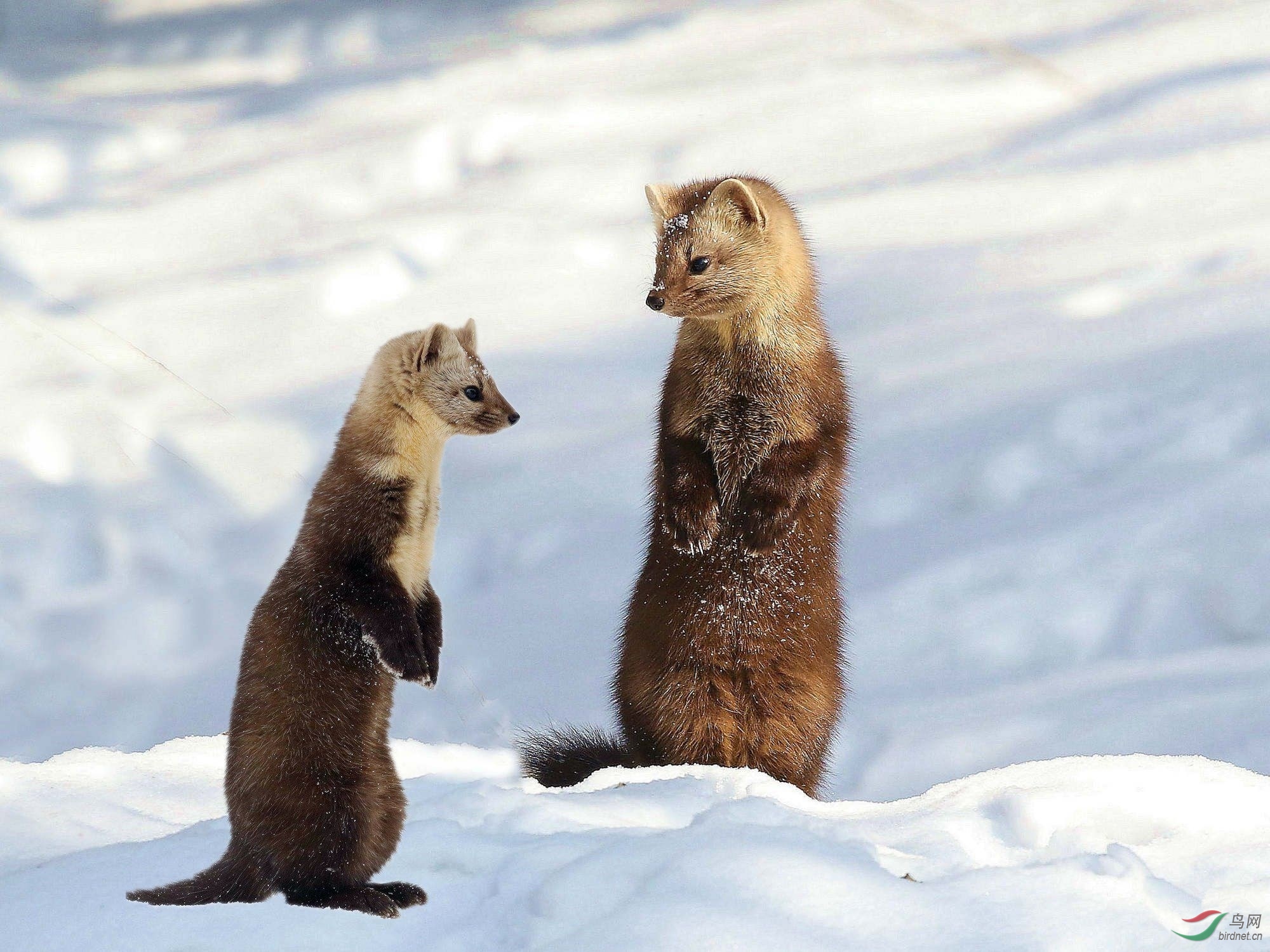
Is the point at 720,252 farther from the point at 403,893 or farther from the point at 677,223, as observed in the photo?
the point at 403,893

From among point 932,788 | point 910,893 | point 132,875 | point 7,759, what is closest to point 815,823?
point 910,893

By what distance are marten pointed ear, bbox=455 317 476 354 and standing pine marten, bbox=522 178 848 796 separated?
98cm

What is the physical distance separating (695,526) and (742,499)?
0.60 feet

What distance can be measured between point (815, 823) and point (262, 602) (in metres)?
1.46

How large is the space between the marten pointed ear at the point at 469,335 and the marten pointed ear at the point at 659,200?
1.19 meters

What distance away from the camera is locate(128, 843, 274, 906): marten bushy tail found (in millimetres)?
3170

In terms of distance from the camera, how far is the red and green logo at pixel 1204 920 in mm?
2859

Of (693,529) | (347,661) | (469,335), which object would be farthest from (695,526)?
(347,661)

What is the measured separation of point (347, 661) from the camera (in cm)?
330

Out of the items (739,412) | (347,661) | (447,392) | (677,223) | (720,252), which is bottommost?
(347,661)

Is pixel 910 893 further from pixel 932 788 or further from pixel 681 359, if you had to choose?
pixel 681 359

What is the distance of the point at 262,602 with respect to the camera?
3389 millimetres

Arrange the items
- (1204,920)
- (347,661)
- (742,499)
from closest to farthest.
→ 1. (1204,920)
2. (347,661)
3. (742,499)

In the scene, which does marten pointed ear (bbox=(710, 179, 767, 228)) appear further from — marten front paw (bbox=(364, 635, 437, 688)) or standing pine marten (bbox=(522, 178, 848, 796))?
marten front paw (bbox=(364, 635, 437, 688))
